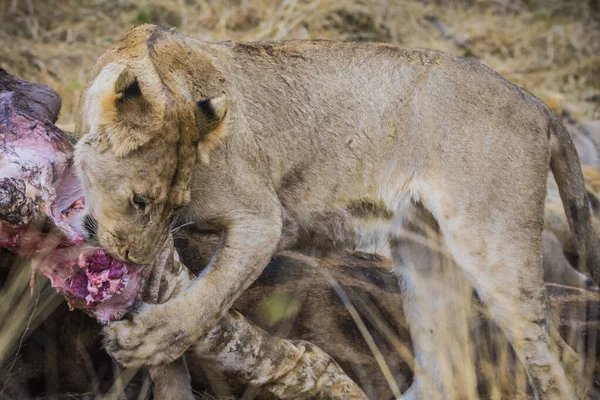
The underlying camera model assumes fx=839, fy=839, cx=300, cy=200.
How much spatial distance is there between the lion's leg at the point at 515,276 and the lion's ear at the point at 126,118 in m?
1.54

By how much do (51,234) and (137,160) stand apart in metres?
0.43

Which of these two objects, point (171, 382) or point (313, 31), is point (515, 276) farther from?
point (313, 31)

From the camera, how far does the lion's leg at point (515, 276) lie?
3961 mm

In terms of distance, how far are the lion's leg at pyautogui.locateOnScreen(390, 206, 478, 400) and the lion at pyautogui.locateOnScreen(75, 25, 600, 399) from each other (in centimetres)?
1

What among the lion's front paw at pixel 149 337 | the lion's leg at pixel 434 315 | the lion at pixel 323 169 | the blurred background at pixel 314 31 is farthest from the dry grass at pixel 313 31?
the lion's front paw at pixel 149 337

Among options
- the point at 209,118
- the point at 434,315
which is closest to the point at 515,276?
the point at 434,315

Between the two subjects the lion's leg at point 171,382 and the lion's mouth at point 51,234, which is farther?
the lion's leg at point 171,382

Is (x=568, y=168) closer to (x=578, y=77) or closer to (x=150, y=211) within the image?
(x=150, y=211)

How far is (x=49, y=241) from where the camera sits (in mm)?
3191

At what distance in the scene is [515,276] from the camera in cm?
396

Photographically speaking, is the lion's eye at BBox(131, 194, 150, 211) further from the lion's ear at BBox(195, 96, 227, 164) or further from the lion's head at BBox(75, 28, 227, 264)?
the lion's ear at BBox(195, 96, 227, 164)

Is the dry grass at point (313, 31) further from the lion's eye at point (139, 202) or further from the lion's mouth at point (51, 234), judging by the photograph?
the lion's eye at point (139, 202)

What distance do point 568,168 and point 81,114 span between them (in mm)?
2476

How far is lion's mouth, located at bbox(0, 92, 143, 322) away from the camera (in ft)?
10.1
